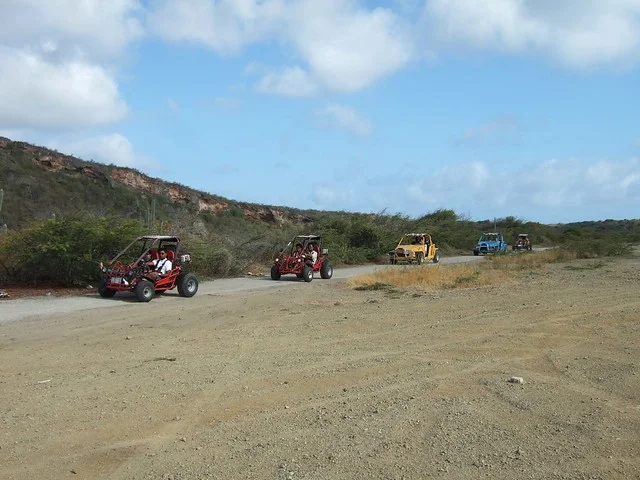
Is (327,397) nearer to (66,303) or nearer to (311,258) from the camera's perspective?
(66,303)

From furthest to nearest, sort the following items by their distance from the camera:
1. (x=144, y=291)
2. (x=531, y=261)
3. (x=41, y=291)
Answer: (x=531, y=261) < (x=41, y=291) < (x=144, y=291)

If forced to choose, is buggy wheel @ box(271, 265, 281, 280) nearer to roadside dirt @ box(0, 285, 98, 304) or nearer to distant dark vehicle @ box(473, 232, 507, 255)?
roadside dirt @ box(0, 285, 98, 304)

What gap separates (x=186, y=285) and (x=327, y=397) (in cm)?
1165

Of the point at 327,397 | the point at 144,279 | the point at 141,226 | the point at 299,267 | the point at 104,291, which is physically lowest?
the point at 327,397

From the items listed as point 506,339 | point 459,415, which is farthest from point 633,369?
point 459,415

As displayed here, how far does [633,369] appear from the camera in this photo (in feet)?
26.4

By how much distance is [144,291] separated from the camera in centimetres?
1684

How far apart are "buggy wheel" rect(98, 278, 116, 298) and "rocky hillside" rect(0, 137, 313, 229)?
47.6 ft

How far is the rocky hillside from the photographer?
1486 inches

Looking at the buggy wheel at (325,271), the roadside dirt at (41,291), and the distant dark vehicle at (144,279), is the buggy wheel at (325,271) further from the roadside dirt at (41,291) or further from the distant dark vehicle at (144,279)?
the roadside dirt at (41,291)

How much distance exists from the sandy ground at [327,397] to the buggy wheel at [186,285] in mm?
4968

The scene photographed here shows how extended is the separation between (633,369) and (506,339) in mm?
2262

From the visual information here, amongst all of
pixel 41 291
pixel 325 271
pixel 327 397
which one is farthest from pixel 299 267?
pixel 327 397

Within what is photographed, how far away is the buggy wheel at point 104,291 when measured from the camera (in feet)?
56.9
